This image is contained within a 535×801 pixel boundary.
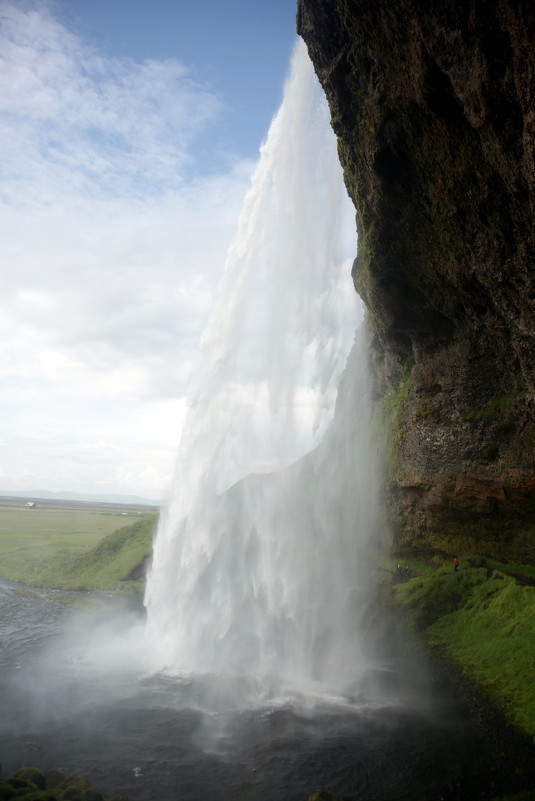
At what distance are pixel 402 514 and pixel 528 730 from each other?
13.8m

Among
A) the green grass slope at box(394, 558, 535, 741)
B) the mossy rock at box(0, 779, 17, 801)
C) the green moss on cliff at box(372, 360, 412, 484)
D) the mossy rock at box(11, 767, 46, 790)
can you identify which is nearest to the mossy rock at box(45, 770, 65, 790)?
the mossy rock at box(11, 767, 46, 790)

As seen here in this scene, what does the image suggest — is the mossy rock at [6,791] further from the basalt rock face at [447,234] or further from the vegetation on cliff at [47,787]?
the basalt rock face at [447,234]

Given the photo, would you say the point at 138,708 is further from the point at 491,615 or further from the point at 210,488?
the point at 491,615

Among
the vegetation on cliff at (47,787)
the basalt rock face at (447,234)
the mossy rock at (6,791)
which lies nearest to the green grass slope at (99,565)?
the basalt rock face at (447,234)

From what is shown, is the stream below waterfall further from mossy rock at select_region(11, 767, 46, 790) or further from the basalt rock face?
the basalt rock face

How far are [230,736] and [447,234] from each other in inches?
725

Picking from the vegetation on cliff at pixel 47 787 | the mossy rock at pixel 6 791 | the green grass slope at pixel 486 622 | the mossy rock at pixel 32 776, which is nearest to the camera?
the mossy rock at pixel 6 791

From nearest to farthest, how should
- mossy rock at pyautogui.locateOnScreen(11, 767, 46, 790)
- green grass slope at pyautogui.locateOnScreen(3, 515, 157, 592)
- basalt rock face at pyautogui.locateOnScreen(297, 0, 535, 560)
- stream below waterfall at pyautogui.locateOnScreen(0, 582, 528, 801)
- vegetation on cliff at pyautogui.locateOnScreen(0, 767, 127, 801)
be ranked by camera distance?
1. vegetation on cliff at pyautogui.locateOnScreen(0, 767, 127, 801)
2. mossy rock at pyautogui.locateOnScreen(11, 767, 46, 790)
3. basalt rock face at pyautogui.locateOnScreen(297, 0, 535, 560)
4. stream below waterfall at pyautogui.locateOnScreen(0, 582, 528, 801)
5. green grass slope at pyautogui.locateOnScreen(3, 515, 157, 592)

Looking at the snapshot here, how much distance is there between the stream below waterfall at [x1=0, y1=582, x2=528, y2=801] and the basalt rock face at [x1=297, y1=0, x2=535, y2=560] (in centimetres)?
873

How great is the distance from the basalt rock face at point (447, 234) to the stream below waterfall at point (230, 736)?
28.7ft

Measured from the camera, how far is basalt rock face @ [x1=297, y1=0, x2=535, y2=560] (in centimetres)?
1199

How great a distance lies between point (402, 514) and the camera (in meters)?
27.9

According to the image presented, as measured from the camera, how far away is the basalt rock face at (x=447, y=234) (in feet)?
39.3

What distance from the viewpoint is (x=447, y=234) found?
17219 millimetres
